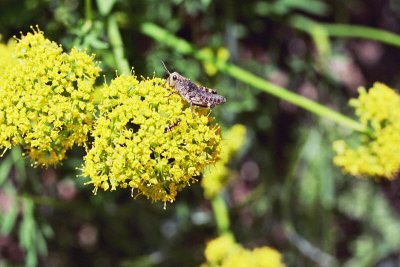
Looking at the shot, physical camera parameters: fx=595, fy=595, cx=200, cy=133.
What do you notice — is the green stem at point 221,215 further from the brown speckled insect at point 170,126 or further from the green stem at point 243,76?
the brown speckled insect at point 170,126

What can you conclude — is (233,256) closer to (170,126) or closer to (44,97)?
(170,126)

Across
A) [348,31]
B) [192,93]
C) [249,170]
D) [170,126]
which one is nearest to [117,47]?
[192,93]

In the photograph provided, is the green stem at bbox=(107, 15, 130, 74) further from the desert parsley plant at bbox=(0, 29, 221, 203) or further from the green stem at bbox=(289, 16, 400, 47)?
the green stem at bbox=(289, 16, 400, 47)

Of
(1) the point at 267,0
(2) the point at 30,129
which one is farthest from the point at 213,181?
(1) the point at 267,0

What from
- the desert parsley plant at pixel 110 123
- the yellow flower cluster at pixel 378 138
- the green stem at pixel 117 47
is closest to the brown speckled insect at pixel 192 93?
the desert parsley plant at pixel 110 123

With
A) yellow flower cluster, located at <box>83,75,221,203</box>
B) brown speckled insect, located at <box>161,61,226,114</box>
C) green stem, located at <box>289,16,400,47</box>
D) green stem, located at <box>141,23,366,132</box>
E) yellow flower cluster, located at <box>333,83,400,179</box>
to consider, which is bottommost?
yellow flower cluster, located at <box>83,75,221,203</box>

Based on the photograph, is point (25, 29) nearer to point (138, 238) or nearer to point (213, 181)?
point (213, 181)

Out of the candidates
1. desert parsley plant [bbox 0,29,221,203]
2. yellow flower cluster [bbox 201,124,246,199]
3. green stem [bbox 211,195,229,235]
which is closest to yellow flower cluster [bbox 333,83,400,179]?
yellow flower cluster [bbox 201,124,246,199]
